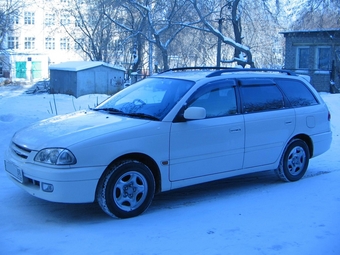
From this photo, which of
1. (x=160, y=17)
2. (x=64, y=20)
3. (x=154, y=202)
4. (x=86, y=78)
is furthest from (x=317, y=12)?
(x=64, y=20)

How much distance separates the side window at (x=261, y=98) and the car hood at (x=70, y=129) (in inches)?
62.8

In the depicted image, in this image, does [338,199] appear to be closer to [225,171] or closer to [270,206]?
[270,206]

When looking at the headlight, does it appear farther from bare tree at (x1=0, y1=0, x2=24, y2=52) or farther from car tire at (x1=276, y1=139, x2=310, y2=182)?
bare tree at (x1=0, y1=0, x2=24, y2=52)

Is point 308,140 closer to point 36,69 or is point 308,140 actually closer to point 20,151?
point 20,151

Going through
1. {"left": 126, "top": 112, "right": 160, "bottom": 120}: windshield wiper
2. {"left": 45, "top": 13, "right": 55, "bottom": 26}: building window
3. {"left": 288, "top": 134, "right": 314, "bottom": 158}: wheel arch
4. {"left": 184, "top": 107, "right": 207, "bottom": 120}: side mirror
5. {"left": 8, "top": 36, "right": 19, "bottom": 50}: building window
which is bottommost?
{"left": 288, "top": 134, "right": 314, "bottom": 158}: wheel arch

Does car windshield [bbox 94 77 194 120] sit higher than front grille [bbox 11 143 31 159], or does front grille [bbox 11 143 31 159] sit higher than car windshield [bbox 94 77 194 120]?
car windshield [bbox 94 77 194 120]

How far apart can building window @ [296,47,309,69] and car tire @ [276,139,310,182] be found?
1948 centimetres

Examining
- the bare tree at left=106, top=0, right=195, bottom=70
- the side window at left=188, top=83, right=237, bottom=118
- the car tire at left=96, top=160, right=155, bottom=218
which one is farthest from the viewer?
the bare tree at left=106, top=0, right=195, bottom=70

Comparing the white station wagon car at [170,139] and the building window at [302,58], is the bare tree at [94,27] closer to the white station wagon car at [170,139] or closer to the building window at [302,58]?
the building window at [302,58]

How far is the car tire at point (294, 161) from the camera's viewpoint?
6.66 meters

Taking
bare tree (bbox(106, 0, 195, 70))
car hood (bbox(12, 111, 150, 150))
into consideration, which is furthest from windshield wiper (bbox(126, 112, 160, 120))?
bare tree (bbox(106, 0, 195, 70))

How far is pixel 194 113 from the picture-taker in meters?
5.35

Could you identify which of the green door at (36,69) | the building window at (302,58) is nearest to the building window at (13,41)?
the green door at (36,69)

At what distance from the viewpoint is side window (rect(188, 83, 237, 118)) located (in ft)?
18.8
